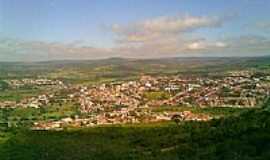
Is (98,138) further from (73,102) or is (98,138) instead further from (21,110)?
(73,102)

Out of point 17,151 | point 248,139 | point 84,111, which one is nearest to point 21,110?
point 84,111

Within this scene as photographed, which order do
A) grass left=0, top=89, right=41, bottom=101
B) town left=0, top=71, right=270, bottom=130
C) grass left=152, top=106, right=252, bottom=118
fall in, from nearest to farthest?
1. grass left=152, top=106, right=252, bottom=118
2. town left=0, top=71, right=270, bottom=130
3. grass left=0, top=89, right=41, bottom=101

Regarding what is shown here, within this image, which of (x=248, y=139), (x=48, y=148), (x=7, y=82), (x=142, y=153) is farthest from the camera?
(x=7, y=82)

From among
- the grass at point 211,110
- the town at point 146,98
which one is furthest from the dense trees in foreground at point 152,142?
the grass at point 211,110

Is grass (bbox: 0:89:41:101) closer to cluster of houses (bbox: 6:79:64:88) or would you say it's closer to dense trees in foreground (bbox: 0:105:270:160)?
cluster of houses (bbox: 6:79:64:88)

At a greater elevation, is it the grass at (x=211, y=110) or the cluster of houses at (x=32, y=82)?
the cluster of houses at (x=32, y=82)

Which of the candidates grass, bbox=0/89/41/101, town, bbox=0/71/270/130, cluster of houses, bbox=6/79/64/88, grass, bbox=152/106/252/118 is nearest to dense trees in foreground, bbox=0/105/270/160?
town, bbox=0/71/270/130

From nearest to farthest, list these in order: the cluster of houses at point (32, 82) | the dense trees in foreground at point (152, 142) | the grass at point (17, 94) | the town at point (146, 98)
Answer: the dense trees in foreground at point (152, 142), the town at point (146, 98), the grass at point (17, 94), the cluster of houses at point (32, 82)

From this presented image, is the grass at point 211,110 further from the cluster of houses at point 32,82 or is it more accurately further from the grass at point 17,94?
the cluster of houses at point 32,82

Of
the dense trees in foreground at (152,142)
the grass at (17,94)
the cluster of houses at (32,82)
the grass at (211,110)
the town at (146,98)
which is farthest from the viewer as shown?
the cluster of houses at (32,82)
